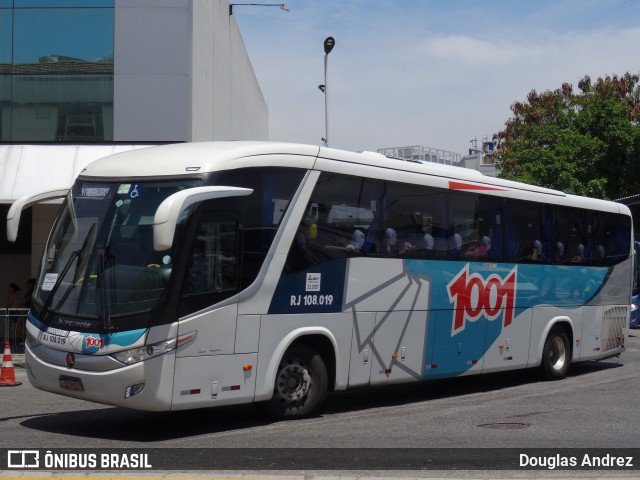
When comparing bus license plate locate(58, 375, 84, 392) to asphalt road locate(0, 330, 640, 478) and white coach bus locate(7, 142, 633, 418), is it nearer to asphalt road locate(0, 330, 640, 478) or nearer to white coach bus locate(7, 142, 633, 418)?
white coach bus locate(7, 142, 633, 418)

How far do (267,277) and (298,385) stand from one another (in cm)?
153

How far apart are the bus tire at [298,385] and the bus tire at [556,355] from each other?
243 inches

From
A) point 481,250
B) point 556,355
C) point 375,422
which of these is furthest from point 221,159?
point 556,355

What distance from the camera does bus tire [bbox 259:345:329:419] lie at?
37.6 feet

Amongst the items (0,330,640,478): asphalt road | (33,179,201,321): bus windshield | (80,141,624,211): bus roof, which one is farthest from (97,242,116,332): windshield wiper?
(0,330,640,478): asphalt road

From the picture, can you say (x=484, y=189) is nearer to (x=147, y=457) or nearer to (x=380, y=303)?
(x=380, y=303)

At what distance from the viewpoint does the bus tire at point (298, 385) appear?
1145 centimetres

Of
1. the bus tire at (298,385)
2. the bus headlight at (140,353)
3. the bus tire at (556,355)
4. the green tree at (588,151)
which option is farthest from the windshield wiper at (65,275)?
the green tree at (588,151)

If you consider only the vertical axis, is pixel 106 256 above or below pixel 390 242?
below

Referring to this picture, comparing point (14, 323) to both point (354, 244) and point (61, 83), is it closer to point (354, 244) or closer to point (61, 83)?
point (61, 83)

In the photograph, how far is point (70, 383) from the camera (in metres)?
10.2

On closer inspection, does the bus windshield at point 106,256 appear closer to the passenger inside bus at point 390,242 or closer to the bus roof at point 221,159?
the bus roof at point 221,159

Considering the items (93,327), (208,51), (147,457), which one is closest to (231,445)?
(147,457)

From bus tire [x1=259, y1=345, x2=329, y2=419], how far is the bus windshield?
2.21 metres
